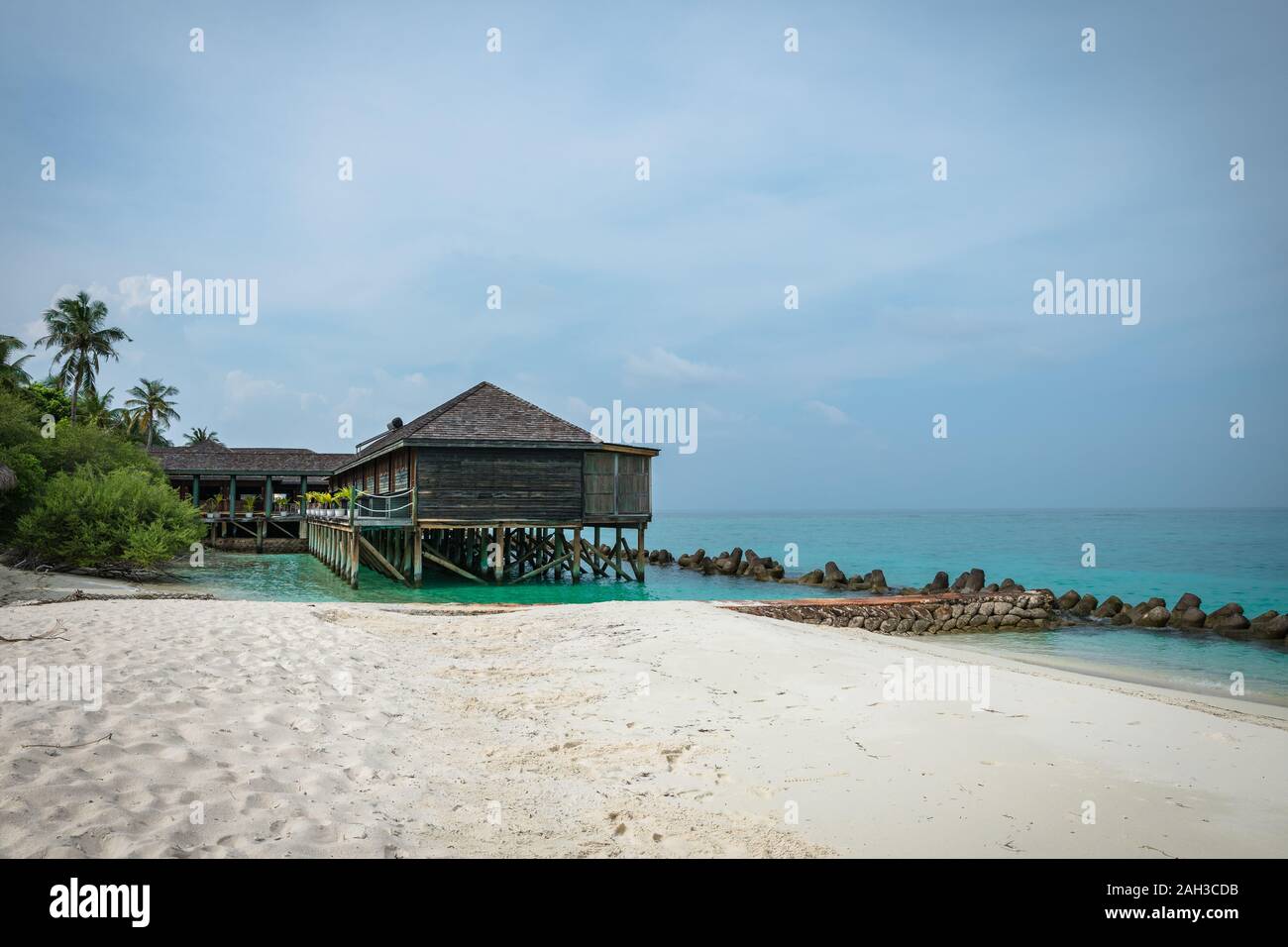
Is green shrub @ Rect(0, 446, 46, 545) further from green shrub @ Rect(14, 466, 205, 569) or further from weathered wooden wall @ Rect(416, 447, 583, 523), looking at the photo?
weathered wooden wall @ Rect(416, 447, 583, 523)

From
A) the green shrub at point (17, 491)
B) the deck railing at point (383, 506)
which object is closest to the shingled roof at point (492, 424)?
the deck railing at point (383, 506)

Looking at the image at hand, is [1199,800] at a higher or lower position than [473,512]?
lower

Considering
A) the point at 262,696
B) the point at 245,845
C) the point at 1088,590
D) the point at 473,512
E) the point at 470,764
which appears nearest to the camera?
the point at 245,845

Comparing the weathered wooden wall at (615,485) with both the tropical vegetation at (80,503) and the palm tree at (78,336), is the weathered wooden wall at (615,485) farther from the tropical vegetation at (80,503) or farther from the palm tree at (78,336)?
the palm tree at (78,336)

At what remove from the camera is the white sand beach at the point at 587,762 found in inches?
166

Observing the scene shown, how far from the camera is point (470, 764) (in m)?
5.71

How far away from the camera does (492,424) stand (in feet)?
91.4

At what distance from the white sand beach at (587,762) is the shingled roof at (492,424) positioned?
56.8ft

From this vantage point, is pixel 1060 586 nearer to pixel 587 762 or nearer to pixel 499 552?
pixel 499 552

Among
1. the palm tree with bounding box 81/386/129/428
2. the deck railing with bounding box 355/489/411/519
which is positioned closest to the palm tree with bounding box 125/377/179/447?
the palm tree with bounding box 81/386/129/428
